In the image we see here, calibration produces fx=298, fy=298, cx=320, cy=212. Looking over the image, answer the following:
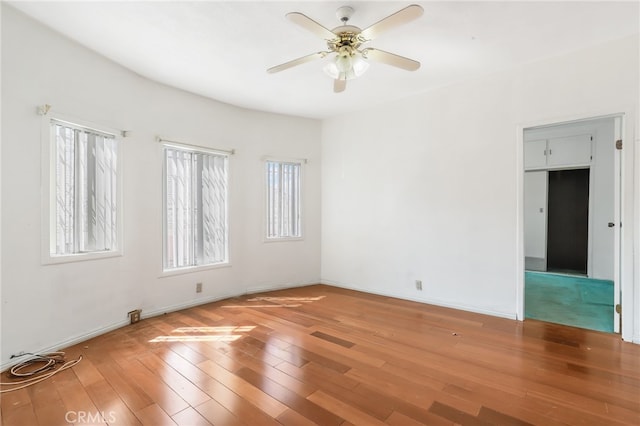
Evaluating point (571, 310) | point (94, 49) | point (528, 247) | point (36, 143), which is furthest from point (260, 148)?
point (528, 247)

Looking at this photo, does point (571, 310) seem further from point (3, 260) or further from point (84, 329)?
point (3, 260)

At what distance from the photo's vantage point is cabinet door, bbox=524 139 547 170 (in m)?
5.55

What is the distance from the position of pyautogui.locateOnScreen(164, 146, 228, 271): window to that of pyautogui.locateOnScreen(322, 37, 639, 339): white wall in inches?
71.8

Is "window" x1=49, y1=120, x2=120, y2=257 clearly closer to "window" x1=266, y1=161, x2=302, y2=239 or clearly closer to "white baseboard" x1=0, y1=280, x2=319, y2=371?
"white baseboard" x1=0, y1=280, x2=319, y2=371

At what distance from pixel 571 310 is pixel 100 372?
16.0 feet

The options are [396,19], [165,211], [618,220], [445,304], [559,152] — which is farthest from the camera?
[559,152]

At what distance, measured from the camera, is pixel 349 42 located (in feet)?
7.39

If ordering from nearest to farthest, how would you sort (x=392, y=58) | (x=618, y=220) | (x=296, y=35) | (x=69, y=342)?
(x=392, y=58) < (x=296, y=35) < (x=69, y=342) < (x=618, y=220)

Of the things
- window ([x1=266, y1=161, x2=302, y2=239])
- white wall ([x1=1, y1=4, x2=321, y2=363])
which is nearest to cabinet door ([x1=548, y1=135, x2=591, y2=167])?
white wall ([x1=1, y1=4, x2=321, y2=363])

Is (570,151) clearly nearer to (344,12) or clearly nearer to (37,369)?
(344,12)

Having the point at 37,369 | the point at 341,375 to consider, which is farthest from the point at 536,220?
the point at 37,369

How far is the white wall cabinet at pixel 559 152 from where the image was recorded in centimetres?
517

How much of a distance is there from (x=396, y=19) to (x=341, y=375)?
247 cm

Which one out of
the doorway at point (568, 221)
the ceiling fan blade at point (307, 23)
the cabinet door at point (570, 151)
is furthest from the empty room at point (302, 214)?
the doorway at point (568, 221)
